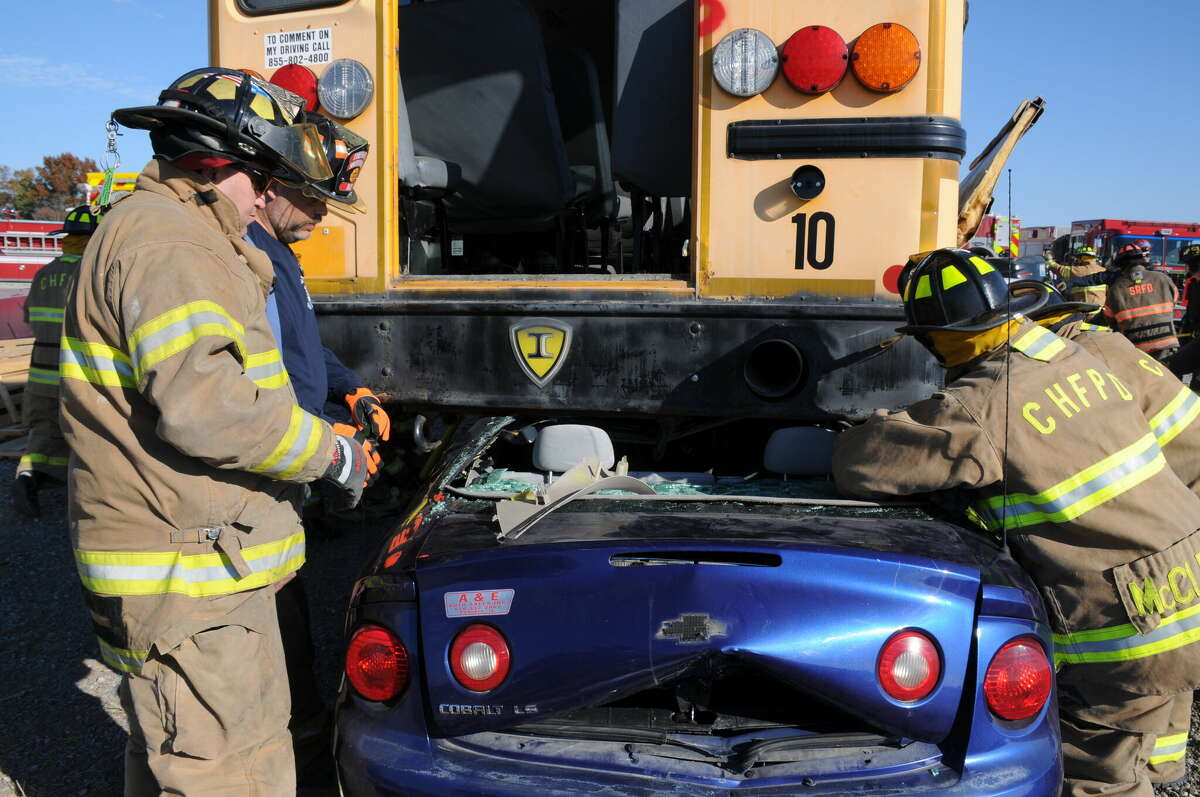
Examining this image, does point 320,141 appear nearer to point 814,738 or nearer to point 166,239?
point 166,239

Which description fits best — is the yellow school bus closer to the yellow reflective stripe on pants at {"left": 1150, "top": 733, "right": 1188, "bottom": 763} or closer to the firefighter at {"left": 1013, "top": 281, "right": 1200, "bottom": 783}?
the firefighter at {"left": 1013, "top": 281, "right": 1200, "bottom": 783}

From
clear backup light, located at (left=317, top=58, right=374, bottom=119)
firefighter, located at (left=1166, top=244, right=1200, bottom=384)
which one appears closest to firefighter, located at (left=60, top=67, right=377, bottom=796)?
clear backup light, located at (left=317, top=58, right=374, bottom=119)

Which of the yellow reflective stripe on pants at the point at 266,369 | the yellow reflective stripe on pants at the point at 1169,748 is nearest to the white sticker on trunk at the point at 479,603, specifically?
the yellow reflective stripe on pants at the point at 266,369

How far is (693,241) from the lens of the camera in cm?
302

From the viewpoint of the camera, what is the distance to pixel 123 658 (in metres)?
1.94

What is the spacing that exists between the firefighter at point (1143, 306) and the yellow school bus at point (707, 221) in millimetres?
6005

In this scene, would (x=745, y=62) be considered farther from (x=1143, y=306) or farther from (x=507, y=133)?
(x=1143, y=306)

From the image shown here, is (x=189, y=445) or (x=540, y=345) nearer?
(x=189, y=445)

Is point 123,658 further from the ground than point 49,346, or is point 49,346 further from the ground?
point 49,346

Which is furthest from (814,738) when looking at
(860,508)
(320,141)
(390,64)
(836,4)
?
(390,64)

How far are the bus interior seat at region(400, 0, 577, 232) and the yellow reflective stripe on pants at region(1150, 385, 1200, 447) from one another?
2.72m

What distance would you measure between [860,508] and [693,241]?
1.17m

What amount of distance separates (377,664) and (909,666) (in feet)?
3.68

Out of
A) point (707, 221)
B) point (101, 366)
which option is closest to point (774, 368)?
point (707, 221)
